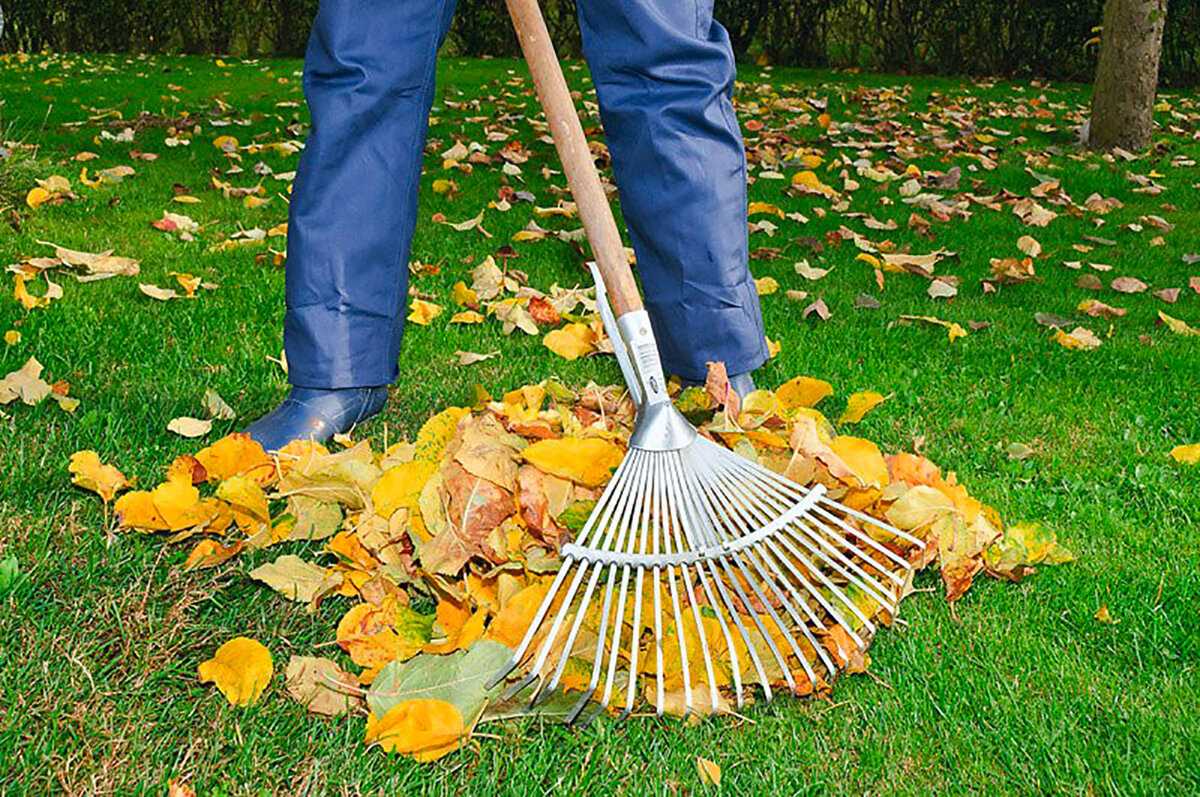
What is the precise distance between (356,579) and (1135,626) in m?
1.12

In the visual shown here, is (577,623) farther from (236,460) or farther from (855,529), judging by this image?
(236,460)

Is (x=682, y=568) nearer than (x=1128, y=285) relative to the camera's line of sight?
Yes

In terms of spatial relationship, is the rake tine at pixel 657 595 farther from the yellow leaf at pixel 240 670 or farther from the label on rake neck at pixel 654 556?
the yellow leaf at pixel 240 670

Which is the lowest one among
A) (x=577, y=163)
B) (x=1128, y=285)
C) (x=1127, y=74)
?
(x=1128, y=285)

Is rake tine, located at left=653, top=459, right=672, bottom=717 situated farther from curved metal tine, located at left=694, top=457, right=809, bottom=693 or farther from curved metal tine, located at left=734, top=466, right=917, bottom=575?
curved metal tine, located at left=734, top=466, right=917, bottom=575

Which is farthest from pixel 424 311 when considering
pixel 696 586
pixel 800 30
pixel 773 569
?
pixel 800 30

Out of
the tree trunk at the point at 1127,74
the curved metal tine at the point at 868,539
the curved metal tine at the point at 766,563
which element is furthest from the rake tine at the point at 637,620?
the tree trunk at the point at 1127,74

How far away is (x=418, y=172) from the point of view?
2332 millimetres

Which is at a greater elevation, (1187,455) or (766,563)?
(766,563)

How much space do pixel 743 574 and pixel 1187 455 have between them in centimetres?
118

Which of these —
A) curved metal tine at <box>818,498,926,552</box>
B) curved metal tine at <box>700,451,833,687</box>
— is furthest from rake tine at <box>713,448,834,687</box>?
curved metal tine at <box>818,498,926,552</box>

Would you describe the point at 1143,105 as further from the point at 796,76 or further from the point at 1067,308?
the point at 796,76

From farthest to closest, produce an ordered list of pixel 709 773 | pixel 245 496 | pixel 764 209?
pixel 764 209, pixel 245 496, pixel 709 773

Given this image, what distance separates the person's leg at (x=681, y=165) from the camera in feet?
7.07
